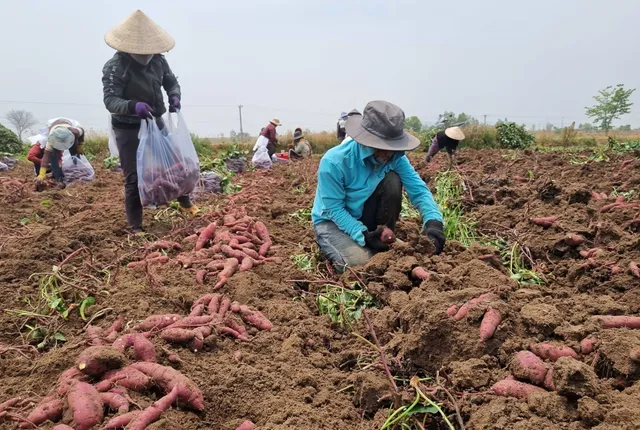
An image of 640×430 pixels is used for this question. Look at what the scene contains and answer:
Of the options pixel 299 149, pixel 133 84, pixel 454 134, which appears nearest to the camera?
pixel 133 84

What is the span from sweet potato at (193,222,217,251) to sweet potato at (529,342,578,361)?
9.34ft

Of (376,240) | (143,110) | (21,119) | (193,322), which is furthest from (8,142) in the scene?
(21,119)

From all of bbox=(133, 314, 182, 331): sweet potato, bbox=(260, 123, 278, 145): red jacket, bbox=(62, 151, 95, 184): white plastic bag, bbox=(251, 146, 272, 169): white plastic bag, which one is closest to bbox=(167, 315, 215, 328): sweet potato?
bbox=(133, 314, 182, 331): sweet potato

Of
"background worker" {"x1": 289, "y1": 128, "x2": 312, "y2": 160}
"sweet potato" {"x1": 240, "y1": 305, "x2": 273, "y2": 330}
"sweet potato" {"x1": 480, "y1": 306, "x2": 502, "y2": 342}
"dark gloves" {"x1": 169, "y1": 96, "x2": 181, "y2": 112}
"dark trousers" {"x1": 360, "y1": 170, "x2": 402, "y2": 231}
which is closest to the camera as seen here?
"sweet potato" {"x1": 480, "y1": 306, "x2": 502, "y2": 342}

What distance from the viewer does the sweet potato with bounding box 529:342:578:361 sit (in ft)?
6.63

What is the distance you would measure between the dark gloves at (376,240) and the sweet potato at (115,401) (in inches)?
87.1

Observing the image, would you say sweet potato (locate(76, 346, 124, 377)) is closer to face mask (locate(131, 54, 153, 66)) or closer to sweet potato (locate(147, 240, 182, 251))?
sweet potato (locate(147, 240, 182, 251))

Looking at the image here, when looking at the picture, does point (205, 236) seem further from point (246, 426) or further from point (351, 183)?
point (246, 426)

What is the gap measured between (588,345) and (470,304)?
1.70ft

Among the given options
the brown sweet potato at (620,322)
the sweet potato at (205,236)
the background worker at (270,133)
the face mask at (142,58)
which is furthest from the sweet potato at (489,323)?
the background worker at (270,133)

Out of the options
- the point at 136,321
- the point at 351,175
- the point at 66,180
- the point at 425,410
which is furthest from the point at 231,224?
the point at 66,180

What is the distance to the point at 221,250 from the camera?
153 inches

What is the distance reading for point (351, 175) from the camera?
378cm

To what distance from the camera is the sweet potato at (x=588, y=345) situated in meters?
2.04
